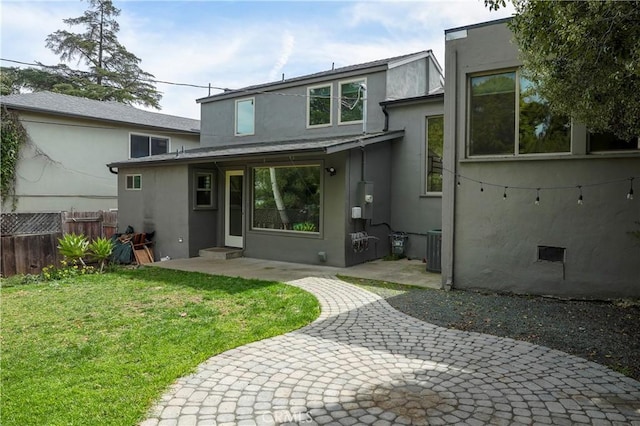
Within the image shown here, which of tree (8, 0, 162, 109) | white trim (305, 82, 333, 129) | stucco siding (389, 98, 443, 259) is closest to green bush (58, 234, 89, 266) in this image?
white trim (305, 82, 333, 129)

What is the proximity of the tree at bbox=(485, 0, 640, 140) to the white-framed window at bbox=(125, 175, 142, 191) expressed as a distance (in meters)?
11.9

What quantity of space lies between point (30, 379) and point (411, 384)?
3.23 m

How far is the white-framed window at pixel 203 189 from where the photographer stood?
12125 millimetres

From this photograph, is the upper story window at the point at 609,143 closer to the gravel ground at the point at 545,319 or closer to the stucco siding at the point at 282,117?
the gravel ground at the point at 545,319

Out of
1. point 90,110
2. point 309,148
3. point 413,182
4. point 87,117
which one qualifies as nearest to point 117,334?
point 309,148

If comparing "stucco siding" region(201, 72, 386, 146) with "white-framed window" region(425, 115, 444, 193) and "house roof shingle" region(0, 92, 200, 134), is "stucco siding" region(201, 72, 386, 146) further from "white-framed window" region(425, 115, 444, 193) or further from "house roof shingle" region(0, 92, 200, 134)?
"house roof shingle" region(0, 92, 200, 134)

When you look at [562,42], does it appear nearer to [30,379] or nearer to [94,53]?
[30,379]

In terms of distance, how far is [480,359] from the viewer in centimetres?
410

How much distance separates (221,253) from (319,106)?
5338mm

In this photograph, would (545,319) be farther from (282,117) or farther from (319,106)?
(282,117)

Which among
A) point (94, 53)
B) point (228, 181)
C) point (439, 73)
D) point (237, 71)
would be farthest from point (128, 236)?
point (94, 53)

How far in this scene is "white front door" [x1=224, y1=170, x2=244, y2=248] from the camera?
1215cm

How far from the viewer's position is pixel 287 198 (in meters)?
10.9

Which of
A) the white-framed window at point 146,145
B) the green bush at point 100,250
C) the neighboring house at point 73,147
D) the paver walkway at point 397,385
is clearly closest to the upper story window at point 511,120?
the paver walkway at point 397,385
